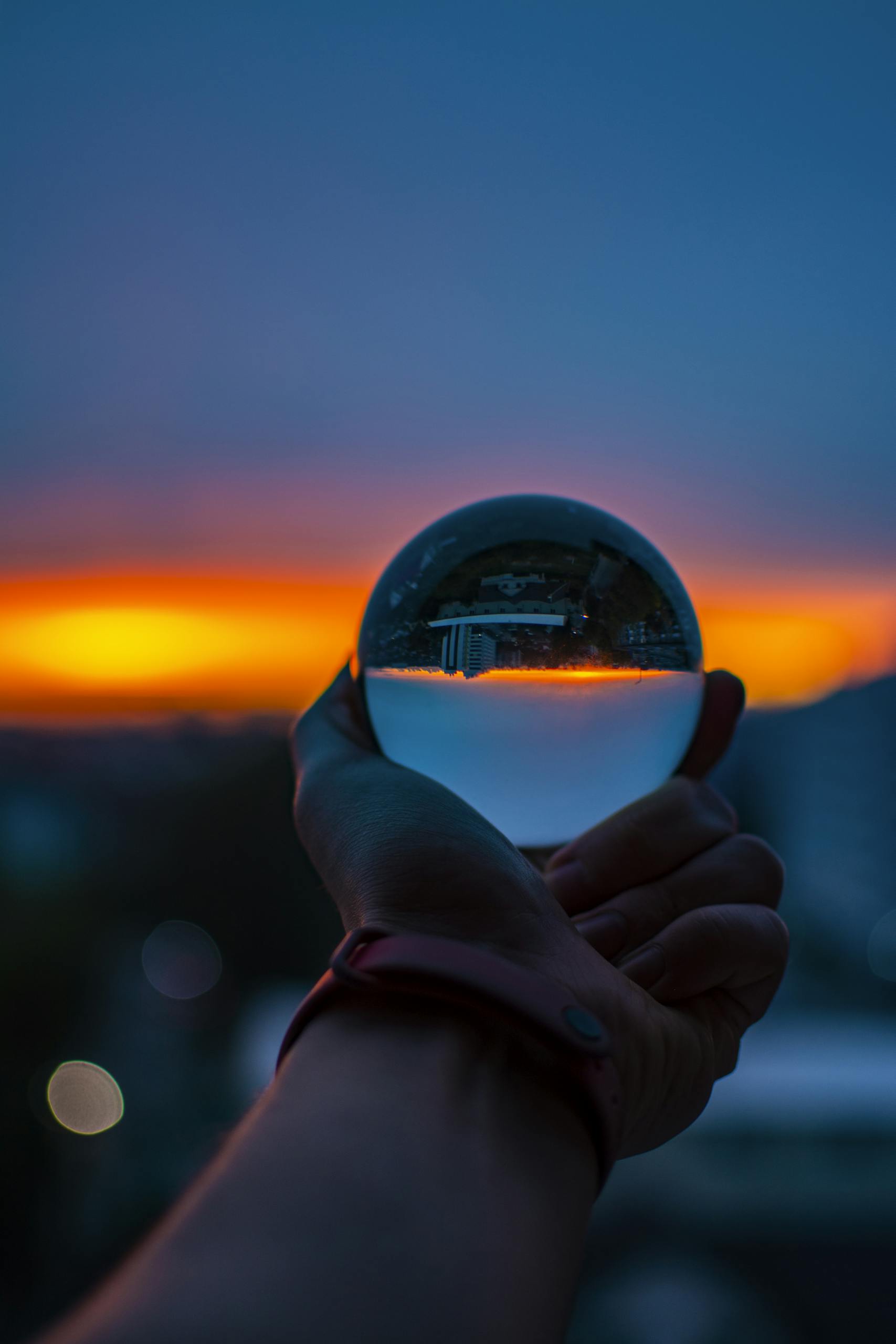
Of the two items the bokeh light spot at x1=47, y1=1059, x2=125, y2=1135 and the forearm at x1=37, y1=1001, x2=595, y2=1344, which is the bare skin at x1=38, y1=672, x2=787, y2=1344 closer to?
the forearm at x1=37, y1=1001, x2=595, y2=1344

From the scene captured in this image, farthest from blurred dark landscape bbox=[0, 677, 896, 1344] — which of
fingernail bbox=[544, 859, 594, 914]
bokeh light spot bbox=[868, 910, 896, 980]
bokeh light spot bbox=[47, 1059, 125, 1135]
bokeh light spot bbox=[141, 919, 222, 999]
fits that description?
fingernail bbox=[544, 859, 594, 914]

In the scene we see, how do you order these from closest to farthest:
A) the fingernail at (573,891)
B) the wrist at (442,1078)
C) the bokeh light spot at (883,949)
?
1. the wrist at (442,1078)
2. the fingernail at (573,891)
3. the bokeh light spot at (883,949)

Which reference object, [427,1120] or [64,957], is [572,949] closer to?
[427,1120]

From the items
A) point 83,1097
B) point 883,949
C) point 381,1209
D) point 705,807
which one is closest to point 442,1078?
point 381,1209

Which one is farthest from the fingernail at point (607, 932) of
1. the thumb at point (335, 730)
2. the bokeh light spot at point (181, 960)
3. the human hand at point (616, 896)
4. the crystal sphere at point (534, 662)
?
the bokeh light spot at point (181, 960)

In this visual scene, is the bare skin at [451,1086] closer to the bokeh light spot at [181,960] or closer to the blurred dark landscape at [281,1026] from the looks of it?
the blurred dark landscape at [281,1026]

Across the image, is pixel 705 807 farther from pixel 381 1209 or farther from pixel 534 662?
pixel 381 1209
